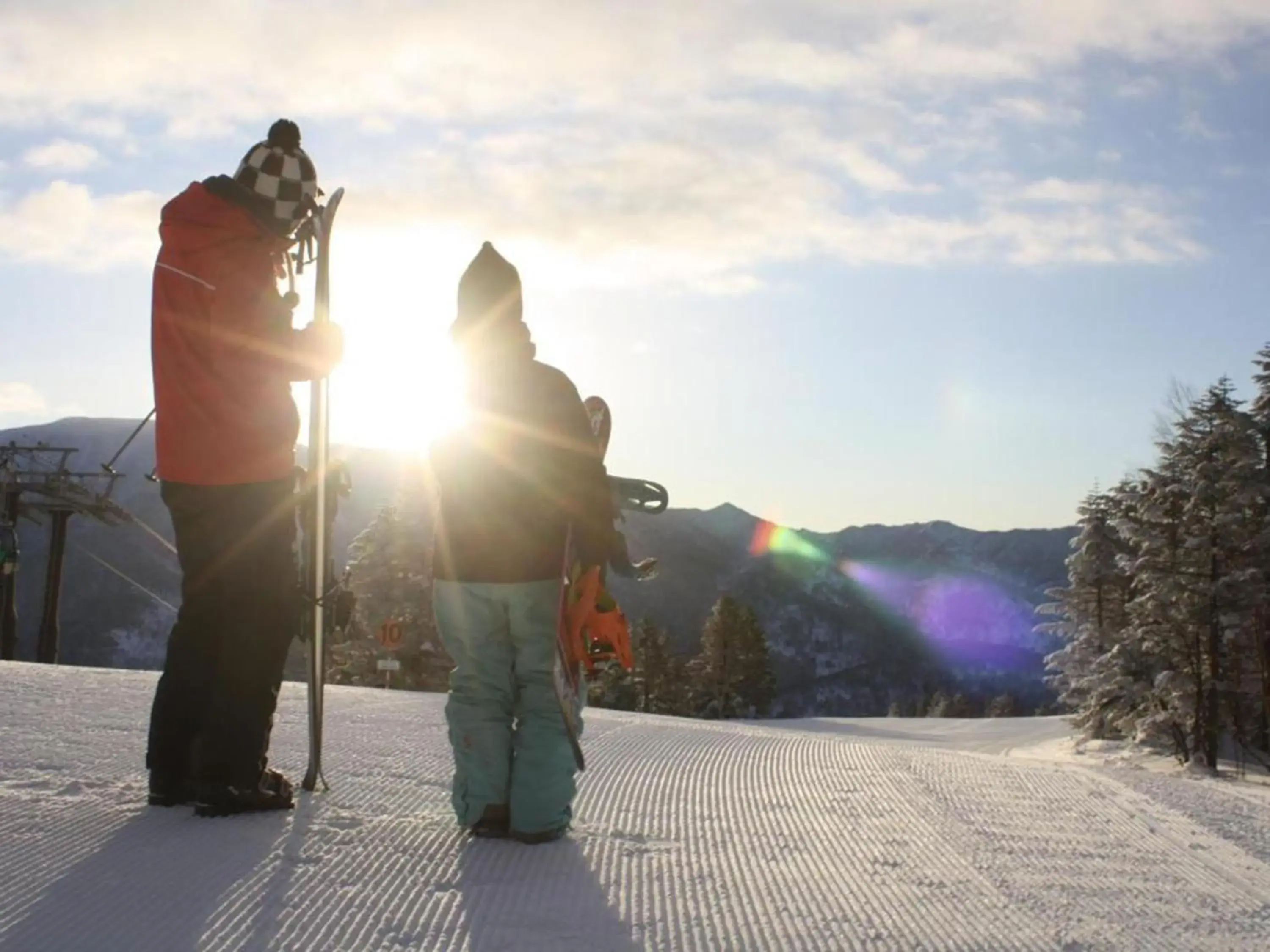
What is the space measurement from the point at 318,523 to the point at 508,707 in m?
0.92

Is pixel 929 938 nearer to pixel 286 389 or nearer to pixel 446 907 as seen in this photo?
pixel 446 907

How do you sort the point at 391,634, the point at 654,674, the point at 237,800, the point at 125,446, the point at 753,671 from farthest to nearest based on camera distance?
the point at 753,671 < the point at 654,674 < the point at 391,634 < the point at 125,446 < the point at 237,800

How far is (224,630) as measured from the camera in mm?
3896

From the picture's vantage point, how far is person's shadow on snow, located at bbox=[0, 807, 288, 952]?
2.46 meters

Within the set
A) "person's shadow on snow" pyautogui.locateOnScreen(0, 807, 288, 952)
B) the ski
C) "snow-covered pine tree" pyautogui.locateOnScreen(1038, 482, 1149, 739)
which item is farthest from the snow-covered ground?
"snow-covered pine tree" pyautogui.locateOnScreen(1038, 482, 1149, 739)

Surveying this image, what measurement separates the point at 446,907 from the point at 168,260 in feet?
7.31

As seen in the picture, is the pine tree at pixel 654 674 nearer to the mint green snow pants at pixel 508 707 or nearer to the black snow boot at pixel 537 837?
the mint green snow pants at pixel 508 707

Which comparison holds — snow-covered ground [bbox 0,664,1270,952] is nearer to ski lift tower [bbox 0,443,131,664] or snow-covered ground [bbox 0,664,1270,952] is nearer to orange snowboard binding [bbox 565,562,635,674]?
orange snowboard binding [bbox 565,562,635,674]

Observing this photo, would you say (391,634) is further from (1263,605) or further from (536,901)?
(1263,605)

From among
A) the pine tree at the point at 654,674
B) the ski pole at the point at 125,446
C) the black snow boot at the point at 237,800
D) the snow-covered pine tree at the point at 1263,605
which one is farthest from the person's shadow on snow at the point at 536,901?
the pine tree at the point at 654,674

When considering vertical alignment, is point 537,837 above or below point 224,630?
below

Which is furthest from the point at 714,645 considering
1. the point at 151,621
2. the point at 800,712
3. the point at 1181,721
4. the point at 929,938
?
the point at 800,712

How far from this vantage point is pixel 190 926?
254 cm

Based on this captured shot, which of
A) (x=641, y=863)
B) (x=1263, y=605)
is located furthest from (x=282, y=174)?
(x=1263, y=605)
